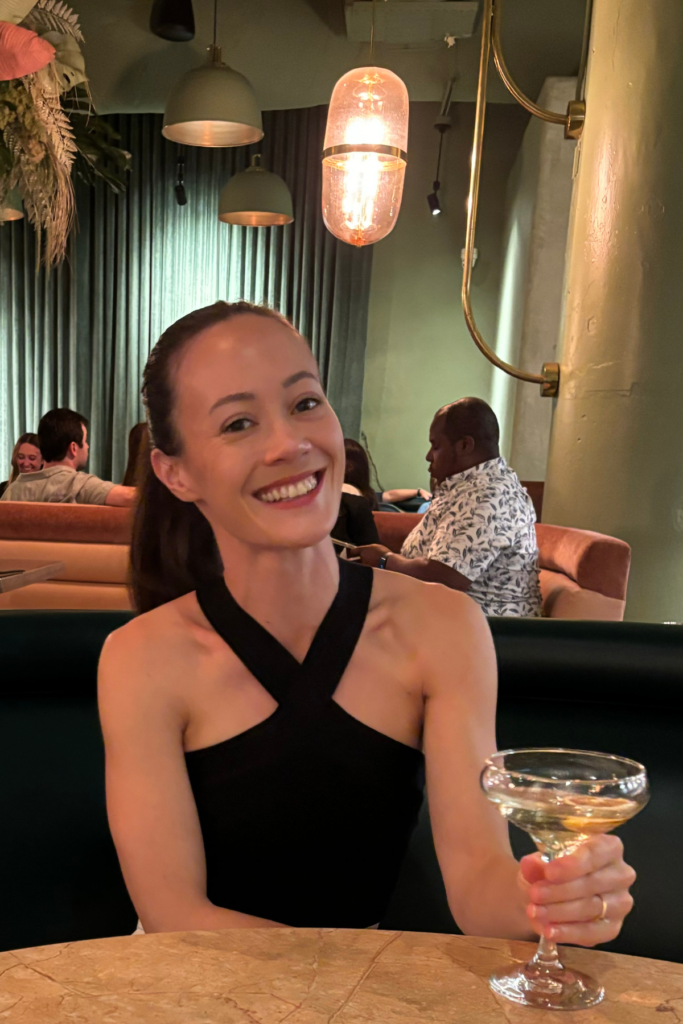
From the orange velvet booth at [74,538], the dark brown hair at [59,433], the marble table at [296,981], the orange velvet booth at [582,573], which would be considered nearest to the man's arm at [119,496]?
the orange velvet booth at [74,538]

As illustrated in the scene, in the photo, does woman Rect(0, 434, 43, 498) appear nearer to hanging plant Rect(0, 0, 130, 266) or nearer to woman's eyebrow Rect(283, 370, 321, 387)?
hanging plant Rect(0, 0, 130, 266)

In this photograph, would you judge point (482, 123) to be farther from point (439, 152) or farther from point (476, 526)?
point (439, 152)

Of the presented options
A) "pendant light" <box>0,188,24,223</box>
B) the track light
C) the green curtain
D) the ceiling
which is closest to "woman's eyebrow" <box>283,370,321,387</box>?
"pendant light" <box>0,188,24,223</box>

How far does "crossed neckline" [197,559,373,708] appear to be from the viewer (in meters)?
1.19

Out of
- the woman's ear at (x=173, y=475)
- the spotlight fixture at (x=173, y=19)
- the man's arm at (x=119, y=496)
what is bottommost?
the man's arm at (x=119, y=496)

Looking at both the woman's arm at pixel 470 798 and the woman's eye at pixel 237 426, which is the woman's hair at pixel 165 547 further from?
the woman's arm at pixel 470 798

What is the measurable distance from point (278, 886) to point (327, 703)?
23 cm

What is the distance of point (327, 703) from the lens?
119 cm

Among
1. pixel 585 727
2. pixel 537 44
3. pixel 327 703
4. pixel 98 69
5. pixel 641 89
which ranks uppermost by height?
pixel 537 44

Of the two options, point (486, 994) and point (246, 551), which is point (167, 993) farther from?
point (246, 551)

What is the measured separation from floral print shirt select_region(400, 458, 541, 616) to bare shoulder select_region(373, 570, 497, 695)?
1.81 meters

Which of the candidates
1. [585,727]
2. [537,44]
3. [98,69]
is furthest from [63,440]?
[585,727]

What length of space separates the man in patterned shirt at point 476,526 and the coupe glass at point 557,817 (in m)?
2.27

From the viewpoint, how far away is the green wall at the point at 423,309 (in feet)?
29.0
